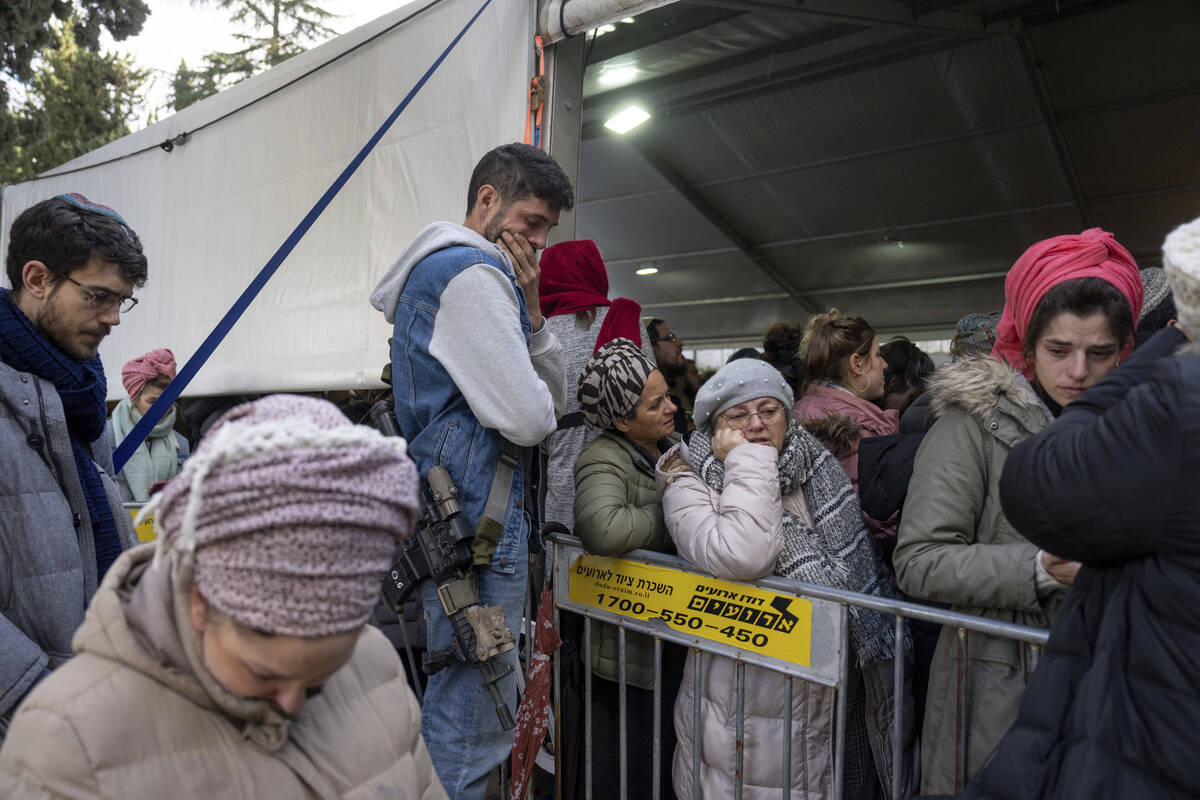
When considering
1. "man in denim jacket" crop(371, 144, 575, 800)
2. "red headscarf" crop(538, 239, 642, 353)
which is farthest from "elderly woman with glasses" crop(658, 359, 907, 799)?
"red headscarf" crop(538, 239, 642, 353)

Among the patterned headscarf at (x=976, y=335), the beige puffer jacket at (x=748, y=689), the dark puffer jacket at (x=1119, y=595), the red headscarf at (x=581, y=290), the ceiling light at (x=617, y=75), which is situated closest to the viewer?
the dark puffer jacket at (x=1119, y=595)

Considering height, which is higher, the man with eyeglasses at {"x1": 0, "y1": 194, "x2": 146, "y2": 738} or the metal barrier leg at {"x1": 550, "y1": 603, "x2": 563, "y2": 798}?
the man with eyeglasses at {"x1": 0, "y1": 194, "x2": 146, "y2": 738}

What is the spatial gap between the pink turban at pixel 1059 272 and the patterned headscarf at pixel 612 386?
114cm

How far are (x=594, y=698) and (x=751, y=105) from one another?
4.65 meters

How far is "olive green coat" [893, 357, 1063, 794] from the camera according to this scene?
1903mm

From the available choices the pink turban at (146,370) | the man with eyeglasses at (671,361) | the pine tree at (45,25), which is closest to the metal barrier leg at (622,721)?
the man with eyeglasses at (671,361)

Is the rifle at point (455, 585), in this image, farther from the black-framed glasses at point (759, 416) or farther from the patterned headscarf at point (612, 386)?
the black-framed glasses at point (759, 416)

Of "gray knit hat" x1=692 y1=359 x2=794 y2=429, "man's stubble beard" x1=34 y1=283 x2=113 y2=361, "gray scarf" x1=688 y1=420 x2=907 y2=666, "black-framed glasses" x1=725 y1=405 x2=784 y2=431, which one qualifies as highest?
"man's stubble beard" x1=34 y1=283 x2=113 y2=361

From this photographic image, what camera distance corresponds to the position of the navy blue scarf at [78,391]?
187cm

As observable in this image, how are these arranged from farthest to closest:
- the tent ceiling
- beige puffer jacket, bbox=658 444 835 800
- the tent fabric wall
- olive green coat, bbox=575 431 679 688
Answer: the tent ceiling < the tent fabric wall < olive green coat, bbox=575 431 679 688 < beige puffer jacket, bbox=658 444 835 800

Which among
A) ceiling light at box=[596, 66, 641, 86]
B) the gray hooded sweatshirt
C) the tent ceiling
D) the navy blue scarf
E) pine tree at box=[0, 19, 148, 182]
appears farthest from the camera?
pine tree at box=[0, 19, 148, 182]

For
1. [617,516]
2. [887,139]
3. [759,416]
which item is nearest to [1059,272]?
[759,416]

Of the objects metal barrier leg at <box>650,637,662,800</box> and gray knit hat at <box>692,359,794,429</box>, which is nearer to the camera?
metal barrier leg at <box>650,637,662,800</box>

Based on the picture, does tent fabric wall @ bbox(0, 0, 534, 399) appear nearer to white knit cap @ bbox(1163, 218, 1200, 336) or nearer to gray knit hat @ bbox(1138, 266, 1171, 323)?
gray knit hat @ bbox(1138, 266, 1171, 323)
